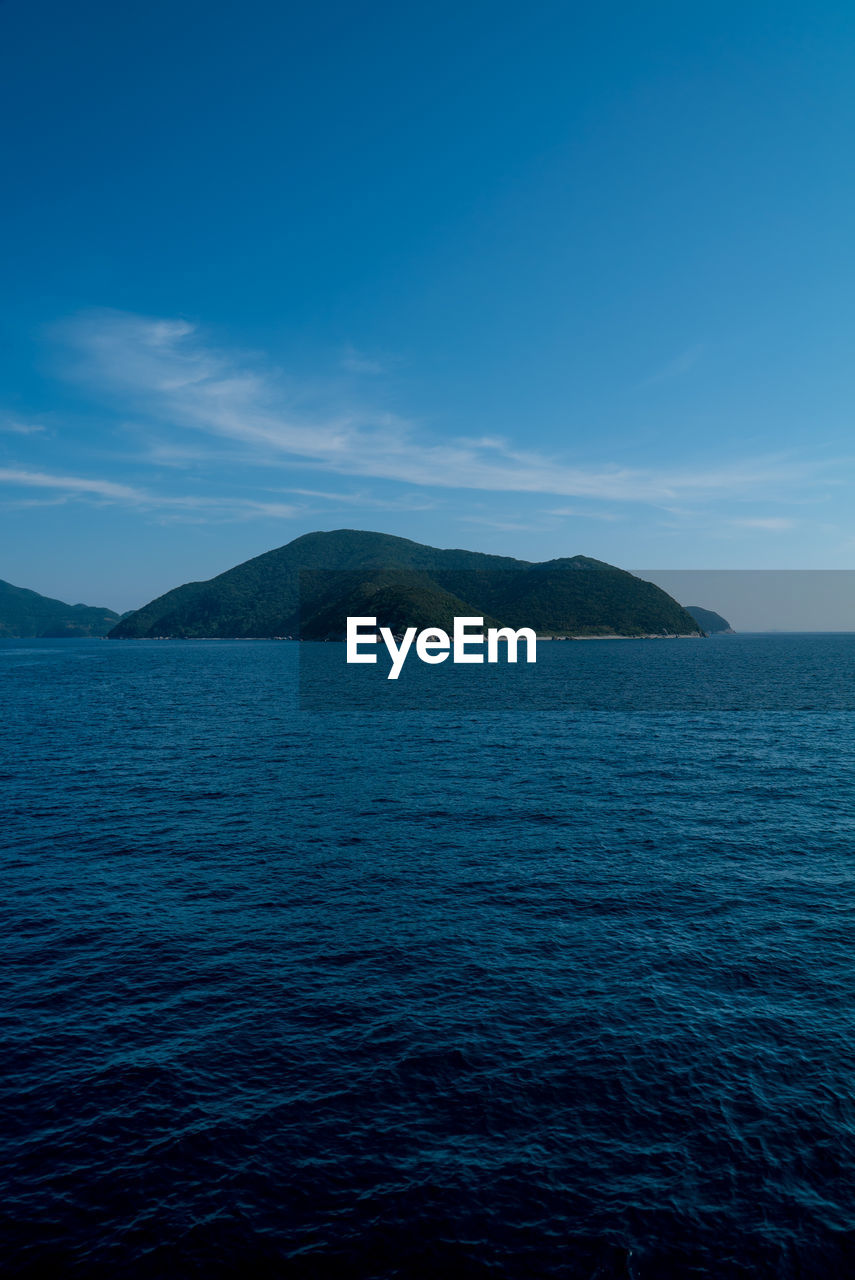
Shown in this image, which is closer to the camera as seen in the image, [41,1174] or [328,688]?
[41,1174]

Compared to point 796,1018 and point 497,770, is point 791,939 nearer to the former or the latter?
point 796,1018

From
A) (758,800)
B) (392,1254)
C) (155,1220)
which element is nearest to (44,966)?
(155,1220)

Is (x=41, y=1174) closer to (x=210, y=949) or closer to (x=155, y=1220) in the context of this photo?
(x=155, y=1220)

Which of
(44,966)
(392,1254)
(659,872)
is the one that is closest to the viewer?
(392,1254)

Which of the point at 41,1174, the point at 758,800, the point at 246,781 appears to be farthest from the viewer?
the point at 246,781

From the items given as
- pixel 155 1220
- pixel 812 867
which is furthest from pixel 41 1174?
pixel 812 867

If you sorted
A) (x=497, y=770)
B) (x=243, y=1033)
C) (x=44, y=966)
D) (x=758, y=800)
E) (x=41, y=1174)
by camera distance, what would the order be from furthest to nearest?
1. (x=497, y=770)
2. (x=758, y=800)
3. (x=44, y=966)
4. (x=243, y=1033)
5. (x=41, y=1174)
